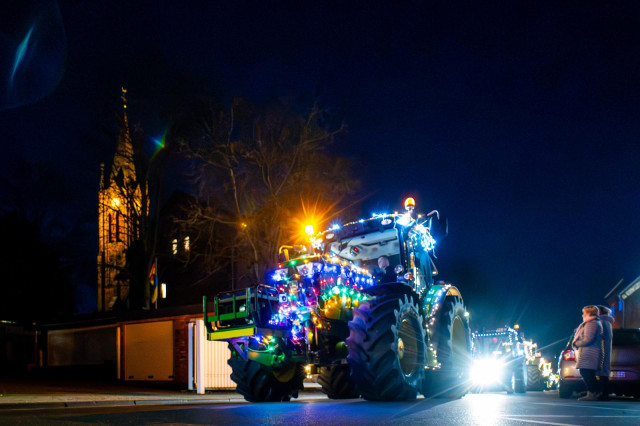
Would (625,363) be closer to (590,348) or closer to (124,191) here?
(590,348)

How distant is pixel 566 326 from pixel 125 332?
4986 cm

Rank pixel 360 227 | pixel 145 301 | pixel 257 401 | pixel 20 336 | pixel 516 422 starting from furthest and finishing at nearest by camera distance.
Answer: pixel 20 336 < pixel 145 301 < pixel 360 227 < pixel 257 401 < pixel 516 422

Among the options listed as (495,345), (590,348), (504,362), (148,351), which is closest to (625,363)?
(590,348)

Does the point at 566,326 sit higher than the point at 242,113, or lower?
lower

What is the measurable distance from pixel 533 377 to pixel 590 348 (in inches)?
686

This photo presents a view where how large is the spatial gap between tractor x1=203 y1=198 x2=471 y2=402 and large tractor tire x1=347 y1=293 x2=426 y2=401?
0.6 inches

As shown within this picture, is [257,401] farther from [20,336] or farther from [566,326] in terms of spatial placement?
[566,326]

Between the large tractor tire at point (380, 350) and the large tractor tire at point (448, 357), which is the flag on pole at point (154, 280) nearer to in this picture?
the large tractor tire at point (448, 357)

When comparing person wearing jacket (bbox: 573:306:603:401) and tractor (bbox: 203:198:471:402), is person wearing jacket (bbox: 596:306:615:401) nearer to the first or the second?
person wearing jacket (bbox: 573:306:603:401)

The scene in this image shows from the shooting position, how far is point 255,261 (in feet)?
91.8

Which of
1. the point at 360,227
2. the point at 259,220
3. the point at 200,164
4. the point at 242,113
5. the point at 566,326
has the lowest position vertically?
the point at 566,326

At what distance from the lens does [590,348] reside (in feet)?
37.3

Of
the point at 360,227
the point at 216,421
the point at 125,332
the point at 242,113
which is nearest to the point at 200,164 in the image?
the point at 242,113

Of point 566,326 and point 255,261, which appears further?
point 566,326
